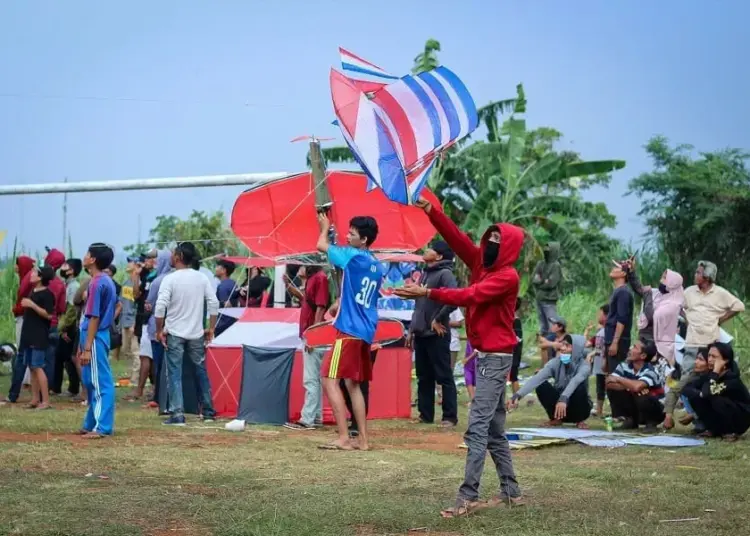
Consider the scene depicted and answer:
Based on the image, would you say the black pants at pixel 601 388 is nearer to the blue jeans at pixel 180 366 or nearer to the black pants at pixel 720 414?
the black pants at pixel 720 414

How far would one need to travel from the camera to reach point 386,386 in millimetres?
12898

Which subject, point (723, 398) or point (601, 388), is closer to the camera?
point (723, 398)

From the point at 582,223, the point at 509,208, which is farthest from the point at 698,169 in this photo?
the point at 582,223

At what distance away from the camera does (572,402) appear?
12398 millimetres

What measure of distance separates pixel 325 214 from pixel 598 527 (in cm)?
407

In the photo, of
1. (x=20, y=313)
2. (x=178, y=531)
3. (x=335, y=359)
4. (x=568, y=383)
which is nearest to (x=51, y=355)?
(x=20, y=313)

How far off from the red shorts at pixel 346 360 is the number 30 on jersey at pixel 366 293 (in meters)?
0.32

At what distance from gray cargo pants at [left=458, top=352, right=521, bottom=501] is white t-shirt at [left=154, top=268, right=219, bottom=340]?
530 cm

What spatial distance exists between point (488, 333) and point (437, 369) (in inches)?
217

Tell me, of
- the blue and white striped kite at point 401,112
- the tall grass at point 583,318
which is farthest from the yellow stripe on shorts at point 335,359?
the tall grass at point 583,318

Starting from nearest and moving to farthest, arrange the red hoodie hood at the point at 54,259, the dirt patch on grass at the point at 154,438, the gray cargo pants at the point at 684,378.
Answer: the dirt patch on grass at the point at 154,438, the gray cargo pants at the point at 684,378, the red hoodie hood at the point at 54,259

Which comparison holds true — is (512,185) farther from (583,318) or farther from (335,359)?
(335,359)

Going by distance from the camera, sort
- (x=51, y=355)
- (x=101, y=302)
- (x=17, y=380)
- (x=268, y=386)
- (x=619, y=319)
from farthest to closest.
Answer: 1. (x=51, y=355)
2. (x=17, y=380)
3. (x=619, y=319)
4. (x=268, y=386)
5. (x=101, y=302)

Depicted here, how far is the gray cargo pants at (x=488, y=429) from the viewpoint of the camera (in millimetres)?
6566
